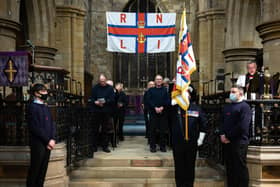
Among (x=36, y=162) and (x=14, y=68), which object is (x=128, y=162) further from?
(x=14, y=68)

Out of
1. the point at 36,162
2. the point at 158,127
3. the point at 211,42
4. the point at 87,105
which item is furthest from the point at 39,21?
the point at 36,162

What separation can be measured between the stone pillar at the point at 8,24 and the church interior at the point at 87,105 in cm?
2

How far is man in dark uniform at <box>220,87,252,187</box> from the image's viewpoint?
5621 mm

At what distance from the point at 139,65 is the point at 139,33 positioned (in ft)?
28.2

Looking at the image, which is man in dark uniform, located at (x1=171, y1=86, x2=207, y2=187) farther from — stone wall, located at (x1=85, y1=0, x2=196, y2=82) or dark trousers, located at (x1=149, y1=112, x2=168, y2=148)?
stone wall, located at (x1=85, y1=0, x2=196, y2=82)

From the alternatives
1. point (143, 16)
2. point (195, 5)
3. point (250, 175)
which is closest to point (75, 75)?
point (143, 16)

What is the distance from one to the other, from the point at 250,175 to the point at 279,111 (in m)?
1.11

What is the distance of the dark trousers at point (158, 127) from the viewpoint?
8672 millimetres

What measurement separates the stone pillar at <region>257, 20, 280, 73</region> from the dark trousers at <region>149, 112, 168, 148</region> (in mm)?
2625

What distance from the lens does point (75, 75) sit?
47.9ft

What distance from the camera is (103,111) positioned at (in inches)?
344

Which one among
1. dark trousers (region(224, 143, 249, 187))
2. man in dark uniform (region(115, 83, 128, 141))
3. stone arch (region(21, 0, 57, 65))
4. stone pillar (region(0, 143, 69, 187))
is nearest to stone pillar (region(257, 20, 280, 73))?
dark trousers (region(224, 143, 249, 187))

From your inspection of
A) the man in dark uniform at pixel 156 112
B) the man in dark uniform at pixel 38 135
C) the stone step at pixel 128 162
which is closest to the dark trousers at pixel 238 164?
the stone step at pixel 128 162

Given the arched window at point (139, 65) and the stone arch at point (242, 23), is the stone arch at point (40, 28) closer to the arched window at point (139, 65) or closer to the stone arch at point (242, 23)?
the stone arch at point (242, 23)
